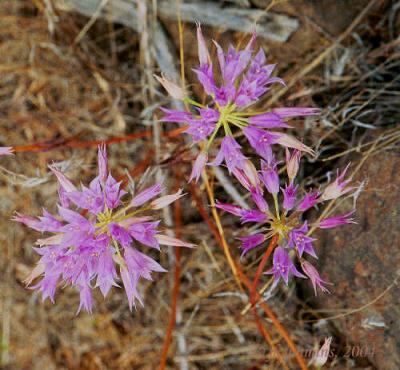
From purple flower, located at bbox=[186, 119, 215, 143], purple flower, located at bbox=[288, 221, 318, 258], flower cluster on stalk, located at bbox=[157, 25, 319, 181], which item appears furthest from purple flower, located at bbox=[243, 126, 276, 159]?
purple flower, located at bbox=[288, 221, 318, 258]

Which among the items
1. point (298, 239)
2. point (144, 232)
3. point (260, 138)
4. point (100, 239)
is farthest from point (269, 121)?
point (100, 239)

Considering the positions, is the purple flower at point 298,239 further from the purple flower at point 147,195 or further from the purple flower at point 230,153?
the purple flower at point 147,195

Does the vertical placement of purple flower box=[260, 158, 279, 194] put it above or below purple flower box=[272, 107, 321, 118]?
below

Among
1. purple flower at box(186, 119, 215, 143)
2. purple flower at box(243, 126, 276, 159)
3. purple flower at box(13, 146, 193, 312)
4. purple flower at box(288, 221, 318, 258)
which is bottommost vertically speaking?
purple flower at box(13, 146, 193, 312)

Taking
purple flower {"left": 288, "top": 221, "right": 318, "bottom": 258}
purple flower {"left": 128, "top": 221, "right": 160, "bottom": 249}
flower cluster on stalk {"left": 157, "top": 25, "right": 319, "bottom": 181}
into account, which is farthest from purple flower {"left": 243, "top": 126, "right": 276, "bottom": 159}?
purple flower {"left": 128, "top": 221, "right": 160, "bottom": 249}

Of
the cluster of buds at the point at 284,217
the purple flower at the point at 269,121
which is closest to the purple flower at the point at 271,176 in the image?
the cluster of buds at the point at 284,217

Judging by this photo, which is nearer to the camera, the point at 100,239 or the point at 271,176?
the point at 100,239

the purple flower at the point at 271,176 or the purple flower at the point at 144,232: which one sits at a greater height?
the purple flower at the point at 271,176

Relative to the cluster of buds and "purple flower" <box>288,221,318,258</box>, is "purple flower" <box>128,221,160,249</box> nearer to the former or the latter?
the cluster of buds

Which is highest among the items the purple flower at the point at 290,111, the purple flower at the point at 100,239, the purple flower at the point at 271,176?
the purple flower at the point at 290,111

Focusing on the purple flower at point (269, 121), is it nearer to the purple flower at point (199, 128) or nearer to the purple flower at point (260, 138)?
the purple flower at point (260, 138)

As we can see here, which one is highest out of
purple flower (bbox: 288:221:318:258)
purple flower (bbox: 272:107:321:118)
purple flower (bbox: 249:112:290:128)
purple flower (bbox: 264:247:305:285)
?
purple flower (bbox: 272:107:321:118)

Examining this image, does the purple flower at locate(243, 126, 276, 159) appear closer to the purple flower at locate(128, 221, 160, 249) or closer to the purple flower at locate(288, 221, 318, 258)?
the purple flower at locate(288, 221, 318, 258)

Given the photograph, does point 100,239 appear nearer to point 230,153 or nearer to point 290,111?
point 230,153
